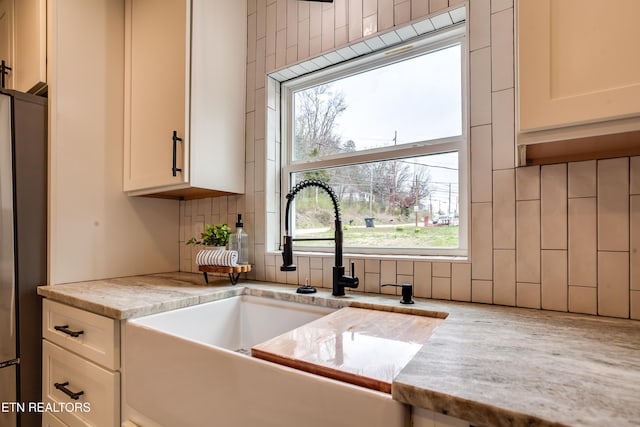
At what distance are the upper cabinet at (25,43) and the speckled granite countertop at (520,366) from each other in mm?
A: 1262

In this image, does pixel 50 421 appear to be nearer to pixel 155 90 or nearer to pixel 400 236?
pixel 155 90

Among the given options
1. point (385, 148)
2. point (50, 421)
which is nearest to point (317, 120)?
point (385, 148)

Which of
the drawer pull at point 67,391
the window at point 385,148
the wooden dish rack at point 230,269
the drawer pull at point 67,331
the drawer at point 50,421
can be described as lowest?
the drawer at point 50,421

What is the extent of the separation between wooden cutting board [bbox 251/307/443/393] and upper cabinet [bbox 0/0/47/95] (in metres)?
1.76

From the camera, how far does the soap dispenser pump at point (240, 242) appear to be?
5.66 ft

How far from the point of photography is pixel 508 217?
112 cm

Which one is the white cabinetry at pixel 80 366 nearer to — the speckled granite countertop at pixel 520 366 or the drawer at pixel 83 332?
the drawer at pixel 83 332

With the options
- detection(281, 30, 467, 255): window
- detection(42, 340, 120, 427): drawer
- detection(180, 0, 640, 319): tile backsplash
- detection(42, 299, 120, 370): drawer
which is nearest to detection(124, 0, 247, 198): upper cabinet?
detection(281, 30, 467, 255): window

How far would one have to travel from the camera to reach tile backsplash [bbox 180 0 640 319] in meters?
0.97

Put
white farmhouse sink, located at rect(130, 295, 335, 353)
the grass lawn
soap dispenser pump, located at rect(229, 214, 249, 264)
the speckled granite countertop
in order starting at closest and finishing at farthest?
the speckled granite countertop < white farmhouse sink, located at rect(130, 295, 335, 353) < the grass lawn < soap dispenser pump, located at rect(229, 214, 249, 264)

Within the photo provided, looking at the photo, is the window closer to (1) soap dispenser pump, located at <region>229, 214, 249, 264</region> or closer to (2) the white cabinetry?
(1) soap dispenser pump, located at <region>229, 214, 249, 264</region>

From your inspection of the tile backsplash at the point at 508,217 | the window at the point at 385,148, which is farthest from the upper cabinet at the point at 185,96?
the tile backsplash at the point at 508,217

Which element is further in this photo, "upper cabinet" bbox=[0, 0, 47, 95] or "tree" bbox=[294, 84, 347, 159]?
"tree" bbox=[294, 84, 347, 159]

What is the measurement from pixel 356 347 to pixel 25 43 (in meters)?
2.24
